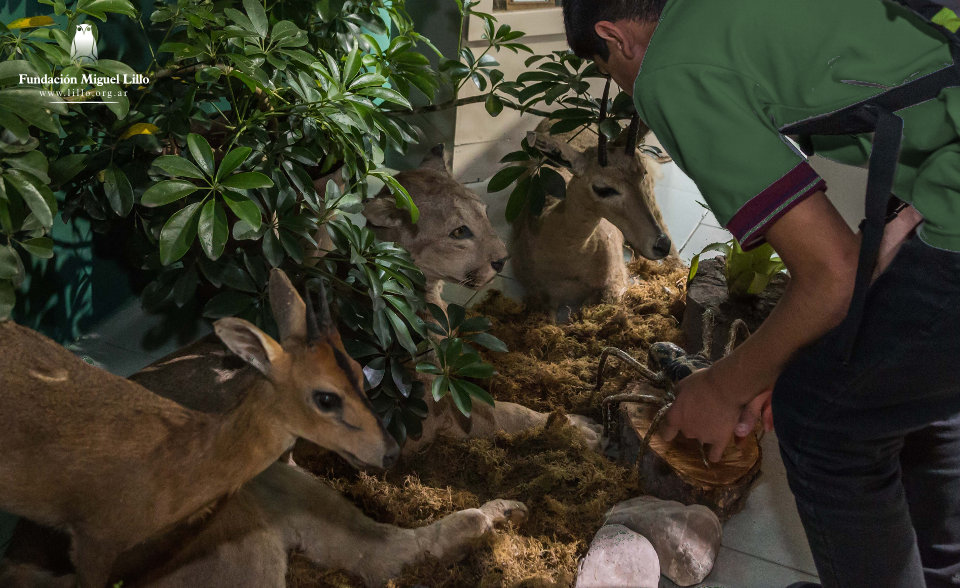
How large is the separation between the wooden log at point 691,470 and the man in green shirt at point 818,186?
86 centimetres

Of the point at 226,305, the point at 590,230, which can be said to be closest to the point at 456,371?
the point at 226,305

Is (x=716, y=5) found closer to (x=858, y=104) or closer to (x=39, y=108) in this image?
(x=858, y=104)

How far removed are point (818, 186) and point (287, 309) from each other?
1.14 meters

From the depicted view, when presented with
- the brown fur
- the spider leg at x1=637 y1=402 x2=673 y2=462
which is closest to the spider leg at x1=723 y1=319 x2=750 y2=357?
the spider leg at x1=637 y1=402 x2=673 y2=462

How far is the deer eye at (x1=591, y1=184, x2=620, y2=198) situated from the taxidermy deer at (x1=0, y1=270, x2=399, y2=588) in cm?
207

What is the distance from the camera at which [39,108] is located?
5.57 feet

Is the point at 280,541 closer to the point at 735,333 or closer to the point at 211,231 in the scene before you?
the point at 211,231

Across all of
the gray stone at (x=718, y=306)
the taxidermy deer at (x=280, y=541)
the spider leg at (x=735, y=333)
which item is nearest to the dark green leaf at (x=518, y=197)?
the gray stone at (x=718, y=306)

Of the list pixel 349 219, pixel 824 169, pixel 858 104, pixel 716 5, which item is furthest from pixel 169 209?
pixel 824 169

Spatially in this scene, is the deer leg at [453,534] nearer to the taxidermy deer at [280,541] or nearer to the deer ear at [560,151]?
Result: the taxidermy deer at [280,541]

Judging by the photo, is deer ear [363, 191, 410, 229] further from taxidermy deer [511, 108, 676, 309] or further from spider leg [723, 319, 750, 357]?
spider leg [723, 319, 750, 357]

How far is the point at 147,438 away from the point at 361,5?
171 cm

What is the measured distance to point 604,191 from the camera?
358 cm

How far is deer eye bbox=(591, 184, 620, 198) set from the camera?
3561mm
